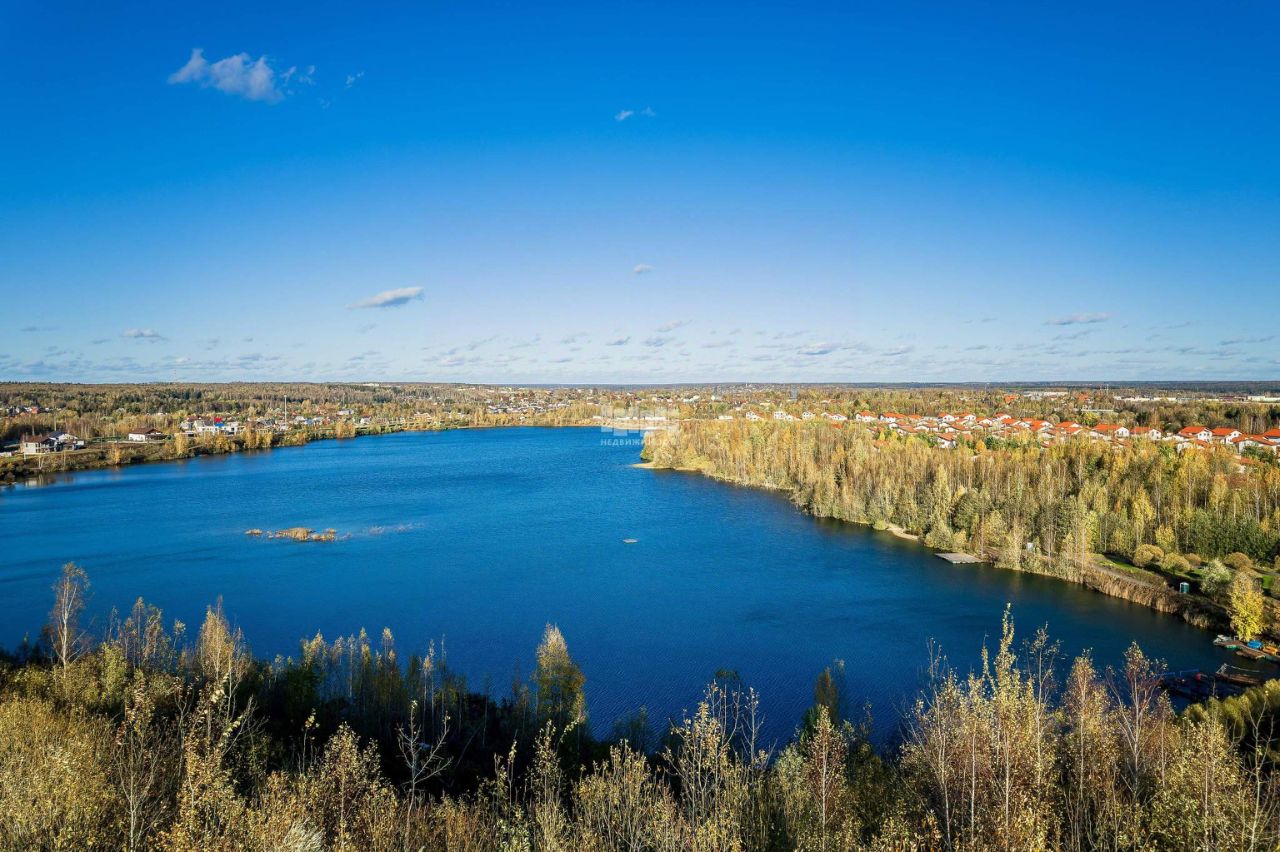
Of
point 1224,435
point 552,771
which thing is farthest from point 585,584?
point 1224,435

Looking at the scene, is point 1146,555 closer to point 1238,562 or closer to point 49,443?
point 1238,562

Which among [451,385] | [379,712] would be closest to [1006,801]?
[379,712]

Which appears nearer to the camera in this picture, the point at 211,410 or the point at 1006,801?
the point at 1006,801

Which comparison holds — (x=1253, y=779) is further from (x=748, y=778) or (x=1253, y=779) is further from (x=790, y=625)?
(x=790, y=625)

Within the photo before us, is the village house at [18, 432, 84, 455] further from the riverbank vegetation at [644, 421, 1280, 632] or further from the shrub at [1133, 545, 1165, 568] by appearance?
the shrub at [1133, 545, 1165, 568]

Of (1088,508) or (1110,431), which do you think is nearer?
(1088,508)

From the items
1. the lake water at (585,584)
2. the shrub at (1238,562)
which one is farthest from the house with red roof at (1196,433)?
the shrub at (1238,562)

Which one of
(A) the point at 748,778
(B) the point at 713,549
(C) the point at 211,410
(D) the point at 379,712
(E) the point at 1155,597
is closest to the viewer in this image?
(A) the point at 748,778
